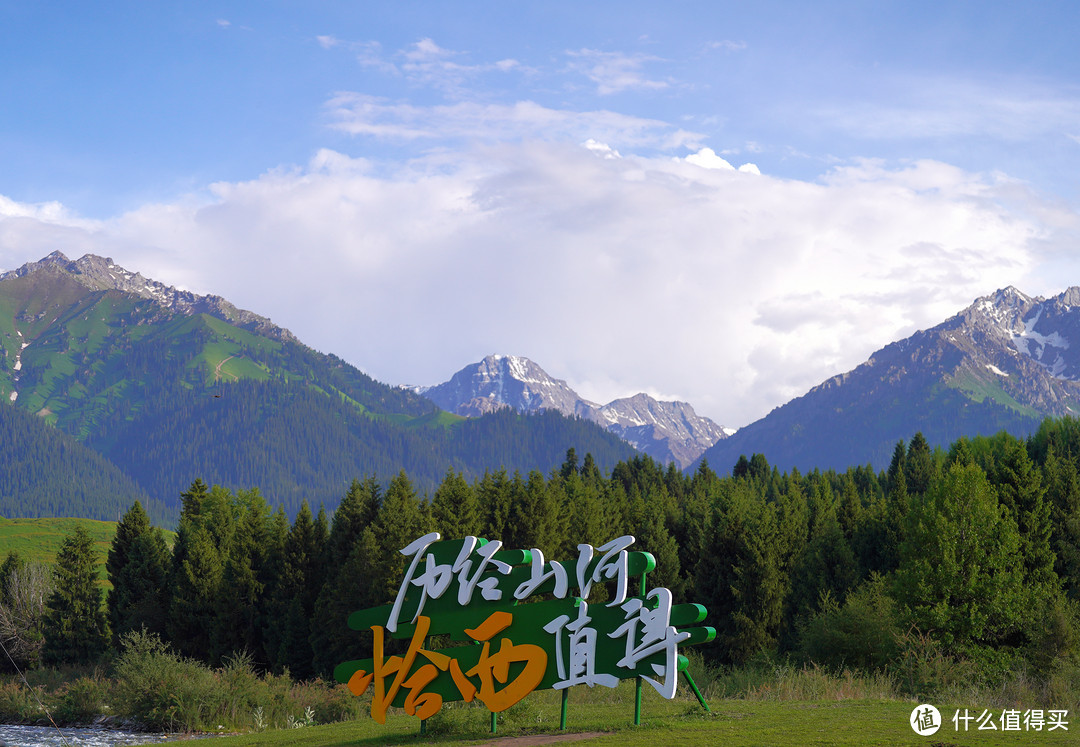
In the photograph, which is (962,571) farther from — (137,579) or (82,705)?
(137,579)

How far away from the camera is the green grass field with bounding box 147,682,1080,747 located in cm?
1717

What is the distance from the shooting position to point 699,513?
7256cm

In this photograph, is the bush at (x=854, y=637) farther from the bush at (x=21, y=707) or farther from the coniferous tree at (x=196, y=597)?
the coniferous tree at (x=196, y=597)

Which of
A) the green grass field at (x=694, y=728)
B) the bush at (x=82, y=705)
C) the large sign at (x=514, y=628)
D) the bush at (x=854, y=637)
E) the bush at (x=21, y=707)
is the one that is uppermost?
the large sign at (x=514, y=628)

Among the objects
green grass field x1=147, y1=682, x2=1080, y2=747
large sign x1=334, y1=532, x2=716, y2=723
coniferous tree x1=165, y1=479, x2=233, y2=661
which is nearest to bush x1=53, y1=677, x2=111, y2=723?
green grass field x1=147, y1=682, x2=1080, y2=747

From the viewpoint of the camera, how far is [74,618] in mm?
66938

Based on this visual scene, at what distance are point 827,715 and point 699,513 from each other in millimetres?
52899

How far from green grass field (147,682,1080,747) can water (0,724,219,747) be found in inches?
342

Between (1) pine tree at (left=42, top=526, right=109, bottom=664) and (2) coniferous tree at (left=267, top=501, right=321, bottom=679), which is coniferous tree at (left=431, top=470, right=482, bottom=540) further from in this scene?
(1) pine tree at (left=42, top=526, right=109, bottom=664)

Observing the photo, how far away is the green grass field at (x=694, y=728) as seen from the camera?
17172 millimetres
